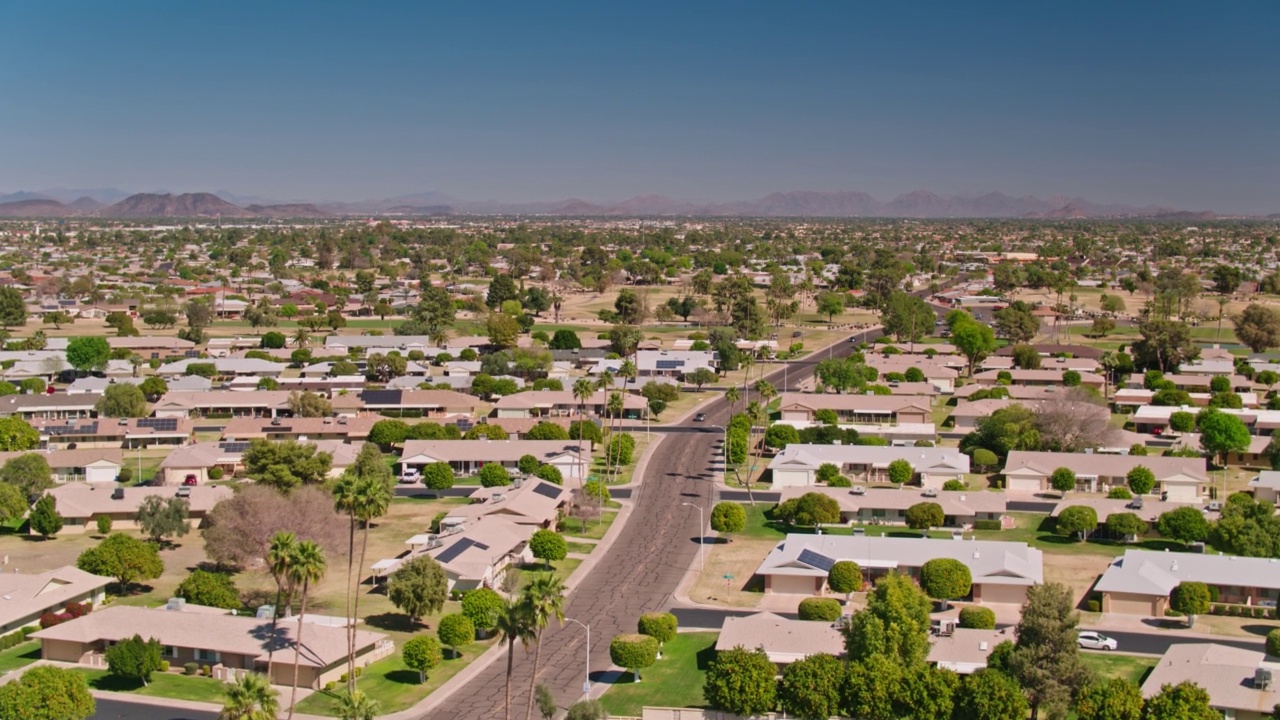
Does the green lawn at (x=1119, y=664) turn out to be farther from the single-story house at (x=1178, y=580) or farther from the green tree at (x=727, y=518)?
the green tree at (x=727, y=518)

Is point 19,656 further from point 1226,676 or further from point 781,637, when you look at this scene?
point 1226,676

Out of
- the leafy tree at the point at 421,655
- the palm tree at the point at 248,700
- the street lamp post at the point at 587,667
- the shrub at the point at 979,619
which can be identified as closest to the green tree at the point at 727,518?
the street lamp post at the point at 587,667

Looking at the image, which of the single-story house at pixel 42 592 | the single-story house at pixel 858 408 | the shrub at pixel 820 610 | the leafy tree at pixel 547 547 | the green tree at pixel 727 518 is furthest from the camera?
the single-story house at pixel 858 408

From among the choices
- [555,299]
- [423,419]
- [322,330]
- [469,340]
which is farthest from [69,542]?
[555,299]

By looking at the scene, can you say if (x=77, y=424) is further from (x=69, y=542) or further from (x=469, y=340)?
(x=469, y=340)

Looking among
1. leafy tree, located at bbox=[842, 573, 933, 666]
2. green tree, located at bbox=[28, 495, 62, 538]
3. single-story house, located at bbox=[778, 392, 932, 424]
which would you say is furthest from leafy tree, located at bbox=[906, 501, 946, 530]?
green tree, located at bbox=[28, 495, 62, 538]

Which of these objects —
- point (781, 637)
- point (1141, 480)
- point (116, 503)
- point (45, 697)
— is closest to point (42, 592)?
point (45, 697)
